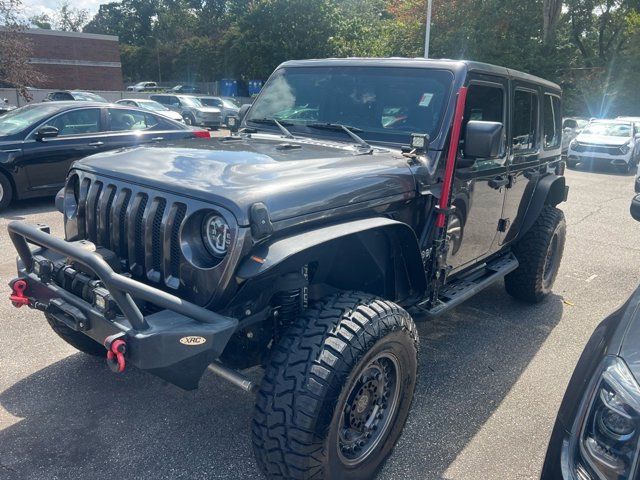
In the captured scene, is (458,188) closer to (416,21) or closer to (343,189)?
(343,189)

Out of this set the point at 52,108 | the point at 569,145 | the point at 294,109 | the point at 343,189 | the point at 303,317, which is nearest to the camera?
the point at 303,317

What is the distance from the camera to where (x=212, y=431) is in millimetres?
3148

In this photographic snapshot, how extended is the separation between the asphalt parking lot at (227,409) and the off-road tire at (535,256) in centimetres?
23

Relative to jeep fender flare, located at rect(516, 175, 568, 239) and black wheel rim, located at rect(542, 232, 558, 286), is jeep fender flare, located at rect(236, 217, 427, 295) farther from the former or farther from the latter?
black wheel rim, located at rect(542, 232, 558, 286)

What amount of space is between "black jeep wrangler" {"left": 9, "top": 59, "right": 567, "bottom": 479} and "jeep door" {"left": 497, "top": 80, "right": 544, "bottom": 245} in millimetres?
366

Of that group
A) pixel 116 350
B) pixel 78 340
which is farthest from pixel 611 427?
pixel 78 340

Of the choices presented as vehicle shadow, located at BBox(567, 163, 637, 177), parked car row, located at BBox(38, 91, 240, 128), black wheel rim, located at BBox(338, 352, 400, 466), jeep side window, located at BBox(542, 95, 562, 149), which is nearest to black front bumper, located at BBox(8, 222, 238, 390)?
black wheel rim, located at BBox(338, 352, 400, 466)

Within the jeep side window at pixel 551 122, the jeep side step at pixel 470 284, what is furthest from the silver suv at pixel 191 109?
the jeep side step at pixel 470 284

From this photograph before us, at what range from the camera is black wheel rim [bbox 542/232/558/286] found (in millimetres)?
5293

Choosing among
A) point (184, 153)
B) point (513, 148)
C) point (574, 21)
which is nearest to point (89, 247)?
point (184, 153)

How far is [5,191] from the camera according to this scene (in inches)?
313

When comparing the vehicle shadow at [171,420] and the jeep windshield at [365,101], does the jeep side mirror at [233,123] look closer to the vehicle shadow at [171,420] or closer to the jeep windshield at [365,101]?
the jeep windshield at [365,101]

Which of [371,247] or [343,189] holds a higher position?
[343,189]

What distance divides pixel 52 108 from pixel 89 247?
22.1 feet
